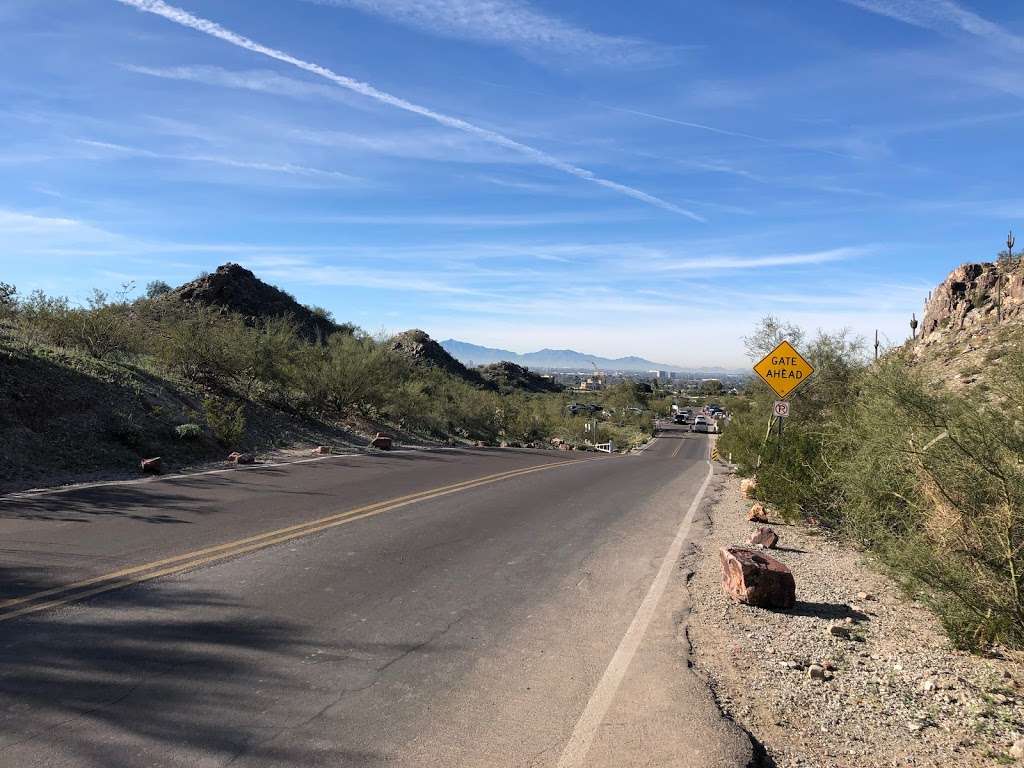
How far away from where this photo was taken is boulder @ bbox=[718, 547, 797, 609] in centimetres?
721

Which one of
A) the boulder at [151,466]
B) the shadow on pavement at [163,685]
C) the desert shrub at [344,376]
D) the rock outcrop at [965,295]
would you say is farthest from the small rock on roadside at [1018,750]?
the rock outcrop at [965,295]

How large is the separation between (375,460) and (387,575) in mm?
10967

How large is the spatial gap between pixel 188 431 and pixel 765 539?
39.7 feet

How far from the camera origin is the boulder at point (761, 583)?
7.21 metres

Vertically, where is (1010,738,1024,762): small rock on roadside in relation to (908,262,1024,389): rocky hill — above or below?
below

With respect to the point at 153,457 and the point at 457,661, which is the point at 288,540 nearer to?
the point at 457,661

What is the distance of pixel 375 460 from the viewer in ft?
59.5

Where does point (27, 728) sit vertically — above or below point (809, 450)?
below

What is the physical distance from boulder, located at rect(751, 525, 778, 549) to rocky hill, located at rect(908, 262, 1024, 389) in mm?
3076

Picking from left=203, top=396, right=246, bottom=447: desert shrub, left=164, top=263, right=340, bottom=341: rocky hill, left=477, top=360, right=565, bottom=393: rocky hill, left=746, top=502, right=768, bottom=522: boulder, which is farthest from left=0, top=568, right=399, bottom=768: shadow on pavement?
left=477, top=360, right=565, bottom=393: rocky hill

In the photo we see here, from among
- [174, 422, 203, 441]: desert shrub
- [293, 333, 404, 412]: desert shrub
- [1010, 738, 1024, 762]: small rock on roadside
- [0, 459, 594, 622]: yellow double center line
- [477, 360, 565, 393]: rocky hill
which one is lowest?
[1010, 738, 1024, 762]: small rock on roadside

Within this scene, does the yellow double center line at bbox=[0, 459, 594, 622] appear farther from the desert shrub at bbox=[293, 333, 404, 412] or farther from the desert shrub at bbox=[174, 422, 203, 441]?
the desert shrub at bbox=[293, 333, 404, 412]

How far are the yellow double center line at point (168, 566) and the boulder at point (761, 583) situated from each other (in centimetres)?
502

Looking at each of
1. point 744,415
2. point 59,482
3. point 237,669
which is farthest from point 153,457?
point 744,415
